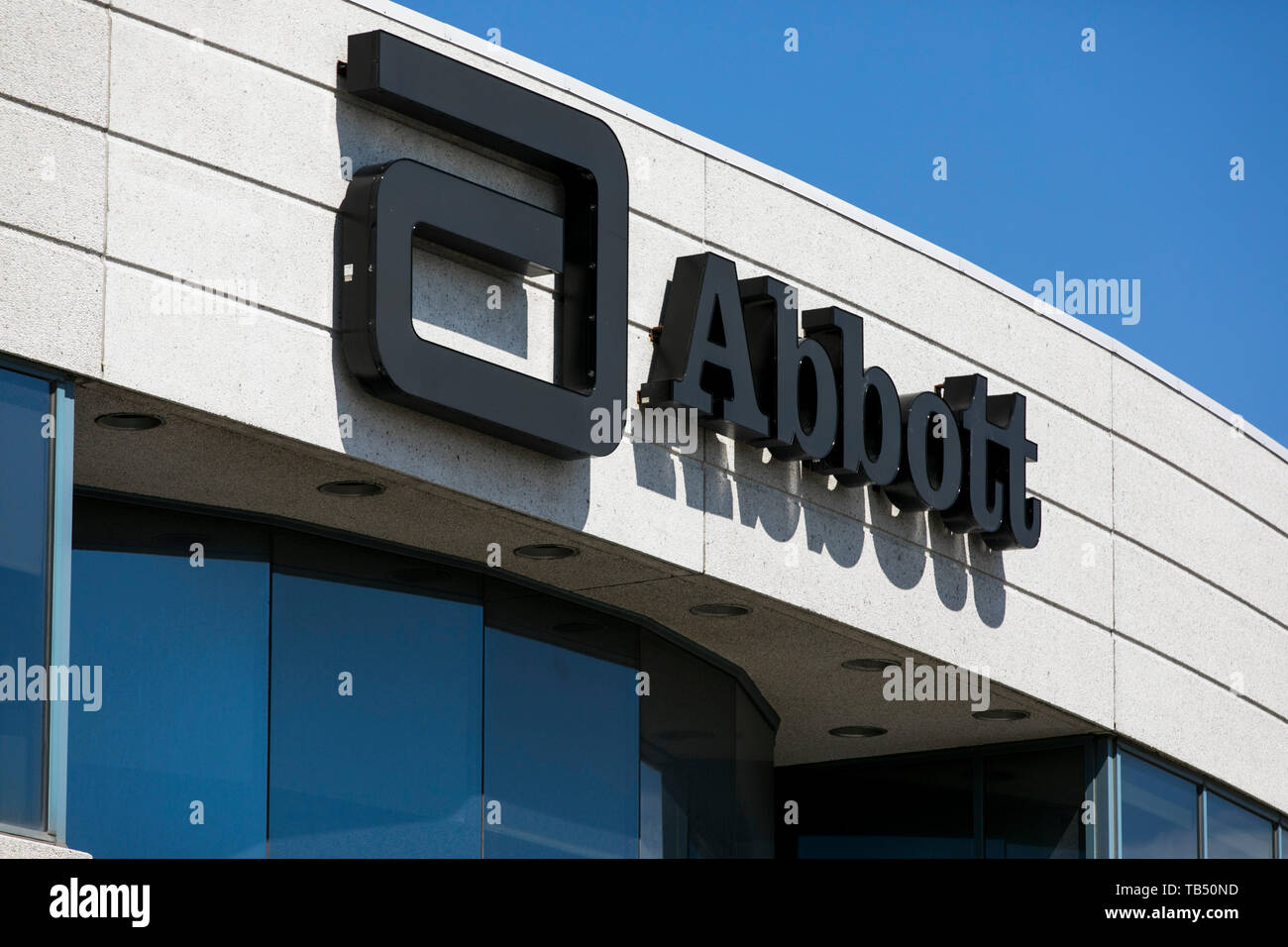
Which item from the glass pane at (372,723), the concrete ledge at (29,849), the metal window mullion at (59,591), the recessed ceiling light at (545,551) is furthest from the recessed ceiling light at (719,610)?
the concrete ledge at (29,849)

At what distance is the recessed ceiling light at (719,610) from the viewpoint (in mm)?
15164

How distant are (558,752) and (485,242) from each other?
355 cm

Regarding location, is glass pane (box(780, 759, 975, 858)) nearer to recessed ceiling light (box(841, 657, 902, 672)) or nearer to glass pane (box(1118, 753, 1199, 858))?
glass pane (box(1118, 753, 1199, 858))

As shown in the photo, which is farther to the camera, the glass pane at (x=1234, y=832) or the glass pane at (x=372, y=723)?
the glass pane at (x=1234, y=832)

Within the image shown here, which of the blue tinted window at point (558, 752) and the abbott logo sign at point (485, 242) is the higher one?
the abbott logo sign at point (485, 242)

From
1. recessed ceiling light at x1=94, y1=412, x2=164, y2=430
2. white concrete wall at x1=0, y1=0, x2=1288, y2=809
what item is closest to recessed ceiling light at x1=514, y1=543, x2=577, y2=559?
white concrete wall at x1=0, y1=0, x2=1288, y2=809

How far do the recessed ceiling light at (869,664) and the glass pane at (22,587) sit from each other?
7.17 metres

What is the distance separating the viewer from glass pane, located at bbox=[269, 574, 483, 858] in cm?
1311

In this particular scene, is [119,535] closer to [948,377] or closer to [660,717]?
[660,717]

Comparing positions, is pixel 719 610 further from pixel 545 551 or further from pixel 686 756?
pixel 545 551

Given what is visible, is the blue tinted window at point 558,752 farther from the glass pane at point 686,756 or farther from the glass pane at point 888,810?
the glass pane at point 888,810

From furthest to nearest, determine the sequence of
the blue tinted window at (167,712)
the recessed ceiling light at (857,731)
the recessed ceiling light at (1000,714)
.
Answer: the recessed ceiling light at (857,731) → the recessed ceiling light at (1000,714) → the blue tinted window at (167,712)

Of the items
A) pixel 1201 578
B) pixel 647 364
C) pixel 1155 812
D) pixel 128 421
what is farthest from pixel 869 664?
pixel 128 421

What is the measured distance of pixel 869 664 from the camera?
16547 mm
